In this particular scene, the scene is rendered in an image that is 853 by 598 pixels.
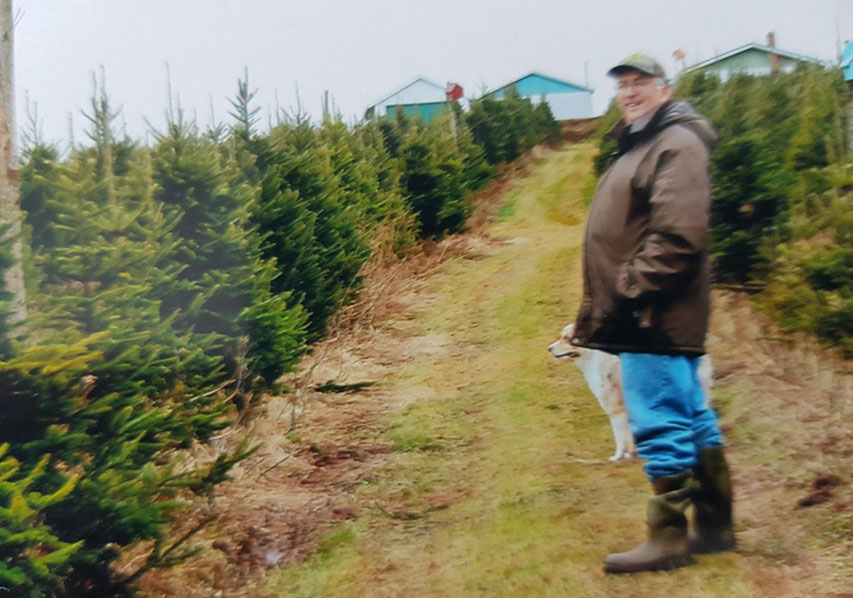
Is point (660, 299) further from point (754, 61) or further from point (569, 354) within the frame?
point (754, 61)

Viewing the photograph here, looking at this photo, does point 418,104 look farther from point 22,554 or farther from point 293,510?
point 22,554

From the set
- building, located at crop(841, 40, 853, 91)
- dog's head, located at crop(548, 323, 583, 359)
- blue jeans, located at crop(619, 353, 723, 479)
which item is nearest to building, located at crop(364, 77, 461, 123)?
dog's head, located at crop(548, 323, 583, 359)

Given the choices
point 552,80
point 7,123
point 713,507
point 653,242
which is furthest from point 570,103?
point 7,123

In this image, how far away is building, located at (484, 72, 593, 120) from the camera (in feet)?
12.5

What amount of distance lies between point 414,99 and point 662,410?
2498 millimetres

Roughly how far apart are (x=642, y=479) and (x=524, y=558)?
658 mm

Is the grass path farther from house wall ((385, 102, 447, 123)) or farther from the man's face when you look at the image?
the man's face

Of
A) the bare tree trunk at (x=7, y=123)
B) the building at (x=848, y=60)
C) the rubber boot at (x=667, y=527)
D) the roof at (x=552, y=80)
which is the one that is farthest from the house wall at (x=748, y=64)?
the bare tree trunk at (x=7, y=123)

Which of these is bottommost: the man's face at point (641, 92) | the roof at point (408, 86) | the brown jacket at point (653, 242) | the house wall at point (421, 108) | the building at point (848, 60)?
the brown jacket at point (653, 242)

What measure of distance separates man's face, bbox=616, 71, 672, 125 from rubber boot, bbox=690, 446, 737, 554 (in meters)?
1.17

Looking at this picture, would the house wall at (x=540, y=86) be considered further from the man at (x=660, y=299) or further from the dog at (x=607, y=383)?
the dog at (x=607, y=383)

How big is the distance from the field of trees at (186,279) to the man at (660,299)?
28.8 inches

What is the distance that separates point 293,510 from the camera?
3.97 meters

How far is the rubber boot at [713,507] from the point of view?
2.91 meters
